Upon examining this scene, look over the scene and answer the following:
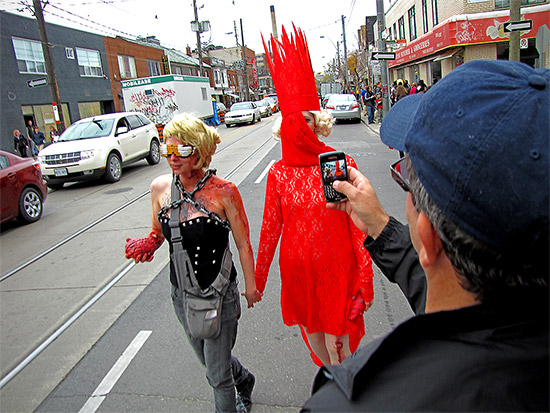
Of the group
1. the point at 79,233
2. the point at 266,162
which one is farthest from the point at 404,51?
the point at 79,233

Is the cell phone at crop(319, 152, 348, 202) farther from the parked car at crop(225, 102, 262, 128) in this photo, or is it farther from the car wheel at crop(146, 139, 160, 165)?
the parked car at crop(225, 102, 262, 128)

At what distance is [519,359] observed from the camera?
2.22ft

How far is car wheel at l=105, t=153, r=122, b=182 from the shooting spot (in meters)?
11.3

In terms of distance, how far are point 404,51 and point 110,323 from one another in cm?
3101

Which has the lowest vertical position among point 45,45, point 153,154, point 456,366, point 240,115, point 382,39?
point 153,154

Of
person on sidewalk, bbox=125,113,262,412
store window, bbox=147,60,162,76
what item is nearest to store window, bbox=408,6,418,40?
store window, bbox=147,60,162,76

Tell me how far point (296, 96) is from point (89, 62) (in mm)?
31632

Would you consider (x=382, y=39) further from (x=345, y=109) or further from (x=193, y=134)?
(x=193, y=134)

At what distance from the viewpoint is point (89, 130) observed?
12.2 metres

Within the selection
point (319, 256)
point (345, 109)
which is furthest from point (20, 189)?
point (345, 109)

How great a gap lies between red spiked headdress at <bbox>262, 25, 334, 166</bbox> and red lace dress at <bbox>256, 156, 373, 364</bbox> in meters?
→ 0.09

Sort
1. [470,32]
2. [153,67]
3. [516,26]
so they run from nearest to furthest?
1. [516,26]
2. [470,32]
3. [153,67]

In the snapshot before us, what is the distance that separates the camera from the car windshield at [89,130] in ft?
39.0

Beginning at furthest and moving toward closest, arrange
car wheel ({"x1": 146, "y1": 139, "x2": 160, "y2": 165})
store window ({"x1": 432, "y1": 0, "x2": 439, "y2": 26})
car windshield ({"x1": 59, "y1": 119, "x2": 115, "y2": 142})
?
1. store window ({"x1": 432, "y1": 0, "x2": 439, "y2": 26})
2. car wheel ({"x1": 146, "y1": 139, "x2": 160, "y2": 165})
3. car windshield ({"x1": 59, "y1": 119, "x2": 115, "y2": 142})
